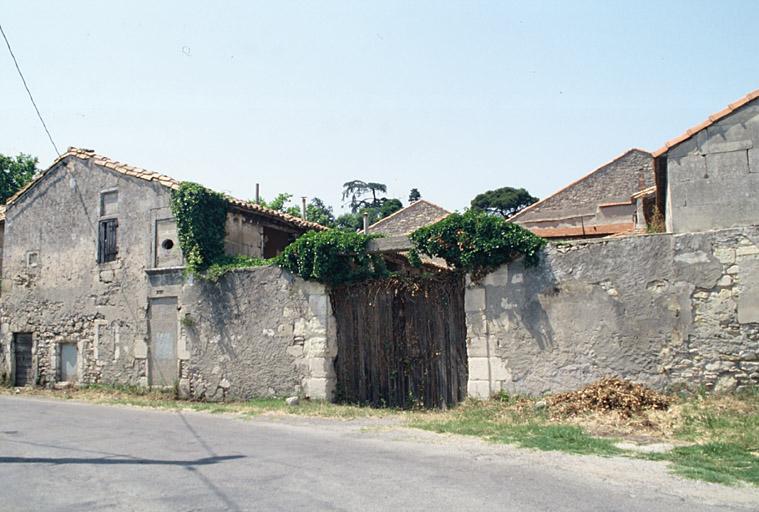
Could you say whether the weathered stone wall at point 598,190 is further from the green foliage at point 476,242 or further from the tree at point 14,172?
the tree at point 14,172

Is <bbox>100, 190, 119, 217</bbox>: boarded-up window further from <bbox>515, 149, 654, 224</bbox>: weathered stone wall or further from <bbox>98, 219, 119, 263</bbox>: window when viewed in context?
<bbox>515, 149, 654, 224</bbox>: weathered stone wall

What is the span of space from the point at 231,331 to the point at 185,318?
4.53 feet

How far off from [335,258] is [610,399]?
18.0 feet

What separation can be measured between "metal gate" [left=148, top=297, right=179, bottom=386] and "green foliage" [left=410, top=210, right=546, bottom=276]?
660cm

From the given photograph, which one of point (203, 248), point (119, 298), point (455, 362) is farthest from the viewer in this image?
point (119, 298)

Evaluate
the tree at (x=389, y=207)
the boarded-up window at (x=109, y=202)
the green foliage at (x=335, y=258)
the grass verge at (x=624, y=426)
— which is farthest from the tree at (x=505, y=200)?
the grass verge at (x=624, y=426)

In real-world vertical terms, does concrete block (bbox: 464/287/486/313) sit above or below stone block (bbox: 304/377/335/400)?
above

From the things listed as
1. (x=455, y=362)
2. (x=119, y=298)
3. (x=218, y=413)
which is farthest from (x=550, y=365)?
(x=119, y=298)

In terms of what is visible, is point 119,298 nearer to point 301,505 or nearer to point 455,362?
point 455,362

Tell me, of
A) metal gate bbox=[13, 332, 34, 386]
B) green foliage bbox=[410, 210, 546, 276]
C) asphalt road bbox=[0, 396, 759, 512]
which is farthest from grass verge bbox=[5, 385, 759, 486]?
metal gate bbox=[13, 332, 34, 386]

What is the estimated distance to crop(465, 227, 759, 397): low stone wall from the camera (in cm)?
913

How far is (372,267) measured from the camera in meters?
12.2

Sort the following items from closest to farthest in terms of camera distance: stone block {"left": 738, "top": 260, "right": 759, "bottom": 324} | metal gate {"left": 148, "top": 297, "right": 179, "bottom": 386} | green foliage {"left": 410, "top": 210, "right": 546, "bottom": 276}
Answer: stone block {"left": 738, "top": 260, "right": 759, "bottom": 324} → green foliage {"left": 410, "top": 210, "right": 546, "bottom": 276} → metal gate {"left": 148, "top": 297, "right": 179, "bottom": 386}

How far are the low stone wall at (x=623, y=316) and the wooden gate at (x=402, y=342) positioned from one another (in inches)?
19.1
